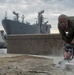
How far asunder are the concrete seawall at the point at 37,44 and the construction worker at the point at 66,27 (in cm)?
1046

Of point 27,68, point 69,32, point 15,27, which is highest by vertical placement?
point 69,32

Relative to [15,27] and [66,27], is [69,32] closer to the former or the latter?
[66,27]

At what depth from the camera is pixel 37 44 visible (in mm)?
22500

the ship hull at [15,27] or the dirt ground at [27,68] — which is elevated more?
the dirt ground at [27,68]

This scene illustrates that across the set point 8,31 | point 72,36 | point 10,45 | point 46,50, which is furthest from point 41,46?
point 8,31

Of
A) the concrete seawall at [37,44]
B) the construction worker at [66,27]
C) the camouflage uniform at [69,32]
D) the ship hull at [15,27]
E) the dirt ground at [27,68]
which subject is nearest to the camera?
the dirt ground at [27,68]

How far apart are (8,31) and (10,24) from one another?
1.57m

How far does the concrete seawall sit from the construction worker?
10.5 metres

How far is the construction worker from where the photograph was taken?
8984 millimetres

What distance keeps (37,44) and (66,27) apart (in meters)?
13.5

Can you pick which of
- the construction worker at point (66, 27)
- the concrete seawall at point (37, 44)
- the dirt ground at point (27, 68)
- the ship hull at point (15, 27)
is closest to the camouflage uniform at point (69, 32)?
the construction worker at point (66, 27)

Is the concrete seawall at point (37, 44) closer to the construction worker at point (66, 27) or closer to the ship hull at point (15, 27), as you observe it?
the construction worker at point (66, 27)

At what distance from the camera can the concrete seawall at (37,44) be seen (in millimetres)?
20619

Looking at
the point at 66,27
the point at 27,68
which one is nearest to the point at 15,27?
the point at 27,68
